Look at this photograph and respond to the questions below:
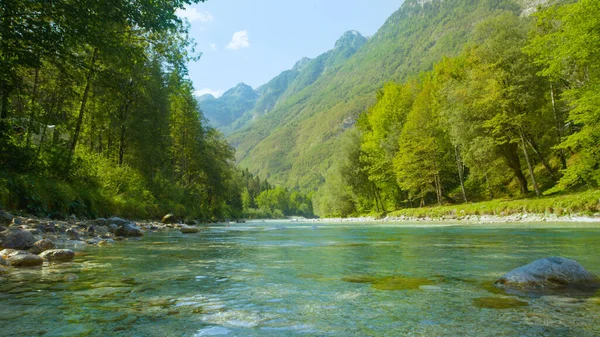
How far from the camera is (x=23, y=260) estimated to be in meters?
5.54

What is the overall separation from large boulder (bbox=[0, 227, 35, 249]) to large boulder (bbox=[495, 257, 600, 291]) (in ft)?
26.7

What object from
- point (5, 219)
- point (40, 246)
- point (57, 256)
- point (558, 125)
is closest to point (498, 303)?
point (57, 256)

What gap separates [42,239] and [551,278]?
869cm

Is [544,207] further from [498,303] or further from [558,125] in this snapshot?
[498,303]

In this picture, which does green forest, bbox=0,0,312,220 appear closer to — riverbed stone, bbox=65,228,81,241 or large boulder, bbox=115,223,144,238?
large boulder, bbox=115,223,144,238

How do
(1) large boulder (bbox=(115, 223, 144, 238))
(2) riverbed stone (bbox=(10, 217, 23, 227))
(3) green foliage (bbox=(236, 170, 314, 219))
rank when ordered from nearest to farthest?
(2) riverbed stone (bbox=(10, 217, 23, 227)) < (1) large boulder (bbox=(115, 223, 144, 238)) < (3) green foliage (bbox=(236, 170, 314, 219))

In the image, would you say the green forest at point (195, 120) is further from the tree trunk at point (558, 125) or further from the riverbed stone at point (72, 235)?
the riverbed stone at point (72, 235)

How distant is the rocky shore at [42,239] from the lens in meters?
5.69

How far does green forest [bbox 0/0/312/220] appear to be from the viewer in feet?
27.6

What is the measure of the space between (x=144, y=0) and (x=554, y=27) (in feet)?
93.9

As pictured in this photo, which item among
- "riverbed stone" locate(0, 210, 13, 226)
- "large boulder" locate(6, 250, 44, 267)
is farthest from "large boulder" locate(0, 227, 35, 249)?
"riverbed stone" locate(0, 210, 13, 226)

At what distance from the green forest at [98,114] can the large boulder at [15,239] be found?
4091mm

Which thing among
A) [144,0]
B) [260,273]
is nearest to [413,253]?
[260,273]

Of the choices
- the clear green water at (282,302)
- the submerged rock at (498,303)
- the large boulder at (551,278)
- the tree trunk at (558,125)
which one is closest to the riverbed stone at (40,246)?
the clear green water at (282,302)
